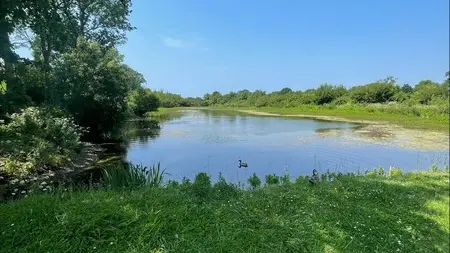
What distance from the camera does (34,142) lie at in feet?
30.9

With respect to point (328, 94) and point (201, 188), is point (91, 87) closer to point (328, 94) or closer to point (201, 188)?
point (201, 188)

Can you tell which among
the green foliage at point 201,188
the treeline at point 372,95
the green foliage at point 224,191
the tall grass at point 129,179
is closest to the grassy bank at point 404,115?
the treeline at point 372,95

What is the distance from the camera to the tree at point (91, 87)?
16453 millimetres

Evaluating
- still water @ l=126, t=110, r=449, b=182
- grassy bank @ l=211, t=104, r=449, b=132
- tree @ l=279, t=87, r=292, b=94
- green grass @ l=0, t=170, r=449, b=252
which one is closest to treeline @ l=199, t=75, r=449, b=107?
grassy bank @ l=211, t=104, r=449, b=132

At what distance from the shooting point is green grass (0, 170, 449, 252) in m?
3.19

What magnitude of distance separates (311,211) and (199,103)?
107 m

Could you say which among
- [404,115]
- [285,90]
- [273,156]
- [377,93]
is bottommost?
[273,156]

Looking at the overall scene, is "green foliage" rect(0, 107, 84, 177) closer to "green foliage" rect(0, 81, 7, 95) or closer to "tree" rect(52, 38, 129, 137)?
"green foliage" rect(0, 81, 7, 95)

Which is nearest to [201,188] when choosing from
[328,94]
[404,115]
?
[404,115]

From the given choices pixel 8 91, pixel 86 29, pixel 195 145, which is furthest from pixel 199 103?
pixel 8 91

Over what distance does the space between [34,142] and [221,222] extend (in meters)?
7.98

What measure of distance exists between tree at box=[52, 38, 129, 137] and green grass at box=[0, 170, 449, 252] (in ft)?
45.0

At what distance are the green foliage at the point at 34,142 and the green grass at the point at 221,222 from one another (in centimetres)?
511

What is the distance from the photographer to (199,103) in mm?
110250
